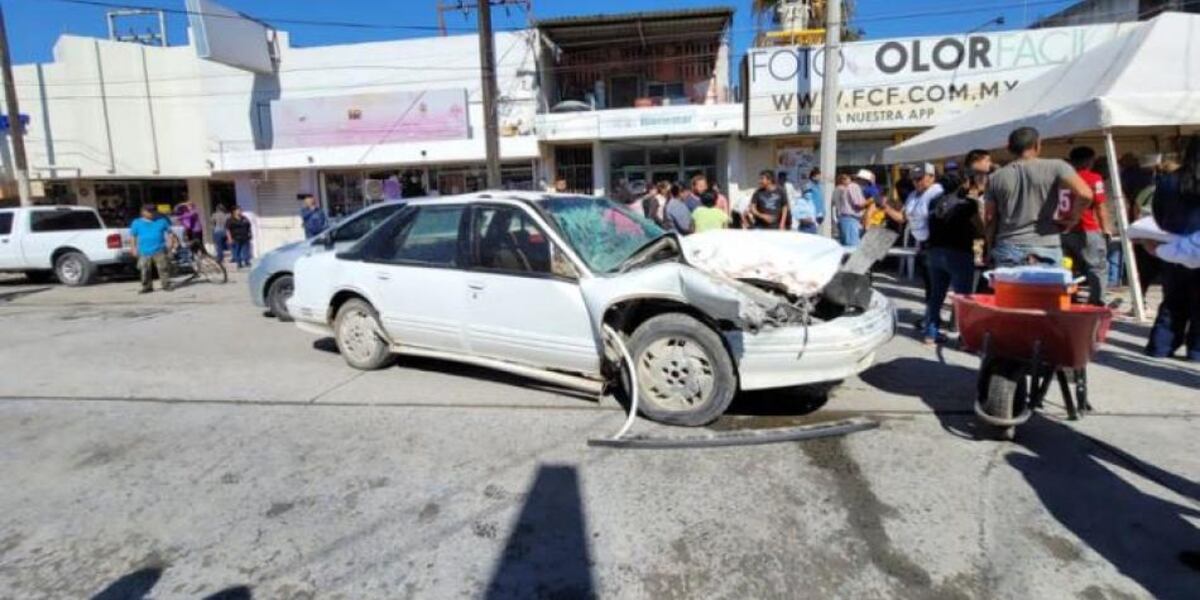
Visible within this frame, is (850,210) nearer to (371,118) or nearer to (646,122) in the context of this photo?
(646,122)

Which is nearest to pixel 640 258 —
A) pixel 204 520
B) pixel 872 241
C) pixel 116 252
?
pixel 872 241

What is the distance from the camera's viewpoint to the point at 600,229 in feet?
16.9

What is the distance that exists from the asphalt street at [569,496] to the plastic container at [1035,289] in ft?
2.70

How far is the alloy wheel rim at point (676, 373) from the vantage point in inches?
166

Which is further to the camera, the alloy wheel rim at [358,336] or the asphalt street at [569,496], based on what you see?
the alloy wheel rim at [358,336]

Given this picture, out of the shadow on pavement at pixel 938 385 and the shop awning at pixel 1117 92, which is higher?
the shop awning at pixel 1117 92

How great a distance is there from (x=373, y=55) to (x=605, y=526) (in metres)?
19.1

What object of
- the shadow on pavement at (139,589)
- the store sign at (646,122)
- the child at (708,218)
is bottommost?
the shadow on pavement at (139,589)

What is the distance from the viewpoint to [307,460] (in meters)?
3.98

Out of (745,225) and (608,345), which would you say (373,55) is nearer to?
(745,225)

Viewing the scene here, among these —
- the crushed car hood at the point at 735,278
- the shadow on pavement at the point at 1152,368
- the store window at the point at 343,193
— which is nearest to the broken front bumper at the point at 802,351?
the crushed car hood at the point at 735,278

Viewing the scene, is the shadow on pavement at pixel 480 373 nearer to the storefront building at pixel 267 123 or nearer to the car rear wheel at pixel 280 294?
the car rear wheel at pixel 280 294

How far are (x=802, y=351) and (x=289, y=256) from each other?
6.88 meters

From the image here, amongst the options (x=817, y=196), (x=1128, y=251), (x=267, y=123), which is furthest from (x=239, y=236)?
(x=1128, y=251)
